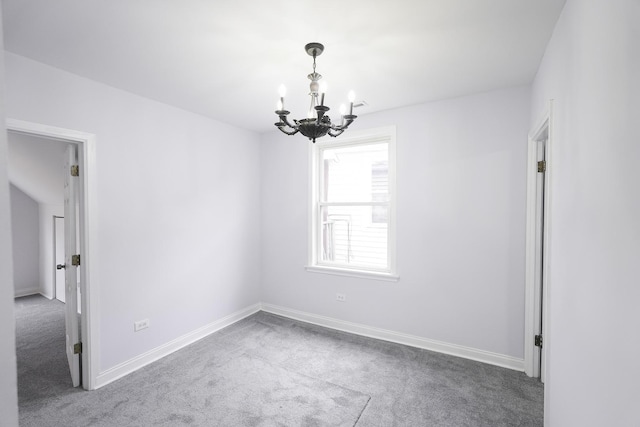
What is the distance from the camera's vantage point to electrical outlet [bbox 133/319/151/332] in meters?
2.88

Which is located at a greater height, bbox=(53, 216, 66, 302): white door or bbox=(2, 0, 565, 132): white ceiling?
bbox=(2, 0, 565, 132): white ceiling

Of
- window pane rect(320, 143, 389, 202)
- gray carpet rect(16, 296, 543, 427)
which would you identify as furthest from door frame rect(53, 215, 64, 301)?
window pane rect(320, 143, 389, 202)

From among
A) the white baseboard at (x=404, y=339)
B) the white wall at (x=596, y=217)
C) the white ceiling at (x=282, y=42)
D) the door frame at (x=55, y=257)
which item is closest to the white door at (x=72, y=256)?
the white ceiling at (x=282, y=42)

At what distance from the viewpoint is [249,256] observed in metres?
4.23

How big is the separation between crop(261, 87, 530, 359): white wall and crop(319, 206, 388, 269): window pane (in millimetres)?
295

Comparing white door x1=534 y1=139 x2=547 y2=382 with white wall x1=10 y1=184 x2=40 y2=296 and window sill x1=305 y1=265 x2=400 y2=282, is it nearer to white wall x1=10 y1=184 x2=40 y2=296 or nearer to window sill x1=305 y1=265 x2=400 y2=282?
window sill x1=305 y1=265 x2=400 y2=282

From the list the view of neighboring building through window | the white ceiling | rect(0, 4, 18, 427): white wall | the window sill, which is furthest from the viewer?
the view of neighboring building through window

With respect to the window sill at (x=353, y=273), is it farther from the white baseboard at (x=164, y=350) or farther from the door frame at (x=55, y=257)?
the door frame at (x=55, y=257)

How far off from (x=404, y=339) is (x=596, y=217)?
2.55 metres

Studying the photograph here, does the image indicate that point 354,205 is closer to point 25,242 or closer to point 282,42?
point 282,42

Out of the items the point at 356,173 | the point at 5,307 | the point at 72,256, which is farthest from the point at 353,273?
the point at 5,307

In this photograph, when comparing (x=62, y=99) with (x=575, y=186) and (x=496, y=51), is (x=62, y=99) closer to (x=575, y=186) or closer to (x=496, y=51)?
(x=496, y=51)

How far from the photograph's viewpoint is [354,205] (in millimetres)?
3809

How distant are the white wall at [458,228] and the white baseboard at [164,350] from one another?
53.4 inches
